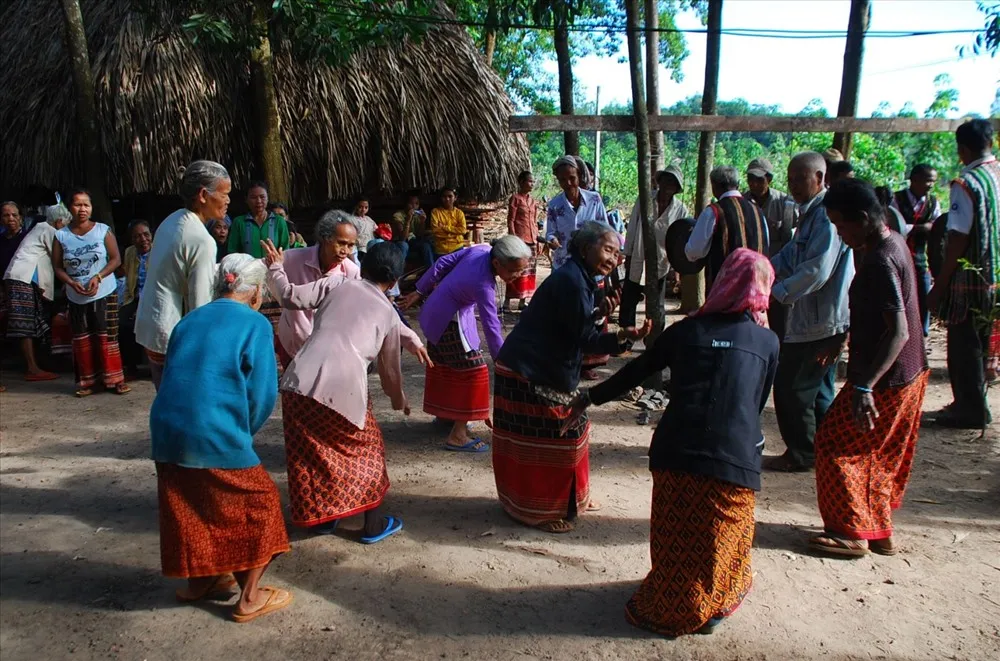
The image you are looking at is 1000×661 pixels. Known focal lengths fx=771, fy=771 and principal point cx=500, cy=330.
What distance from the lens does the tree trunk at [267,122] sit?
8578 mm

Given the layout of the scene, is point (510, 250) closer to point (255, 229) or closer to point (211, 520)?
point (211, 520)

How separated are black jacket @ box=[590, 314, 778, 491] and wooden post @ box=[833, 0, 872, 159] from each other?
21.8ft

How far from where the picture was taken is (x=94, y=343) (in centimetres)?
696

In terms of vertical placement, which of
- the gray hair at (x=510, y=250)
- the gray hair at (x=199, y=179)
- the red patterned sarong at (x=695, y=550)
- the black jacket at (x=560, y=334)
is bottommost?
the red patterned sarong at (x=695, y=550)

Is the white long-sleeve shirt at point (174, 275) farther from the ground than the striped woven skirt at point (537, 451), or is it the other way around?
the white long-sleeve shirt at point (174, 275)

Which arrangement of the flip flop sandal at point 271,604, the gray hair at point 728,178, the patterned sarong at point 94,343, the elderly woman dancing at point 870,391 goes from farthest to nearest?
the patterned sarong at point 94,343, the gray hair at point 728,178, the elderly woman dancing at point 870,391, the flip flop sandal at point 271,604

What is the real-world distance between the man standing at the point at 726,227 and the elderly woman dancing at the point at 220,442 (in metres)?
3.09

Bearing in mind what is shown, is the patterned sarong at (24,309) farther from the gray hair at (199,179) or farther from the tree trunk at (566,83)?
the tree trunk at (566,83)

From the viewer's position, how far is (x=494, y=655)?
3.04 meters


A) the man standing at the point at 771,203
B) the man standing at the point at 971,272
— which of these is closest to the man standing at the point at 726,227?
the man standing at the point at 771,203

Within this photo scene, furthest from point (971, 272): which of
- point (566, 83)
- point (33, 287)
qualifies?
point (33, 287)

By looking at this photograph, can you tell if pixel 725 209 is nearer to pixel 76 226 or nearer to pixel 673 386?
pixel 673 386

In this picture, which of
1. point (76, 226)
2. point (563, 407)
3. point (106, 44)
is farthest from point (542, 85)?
point (563, 407)

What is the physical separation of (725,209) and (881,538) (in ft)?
7.61
